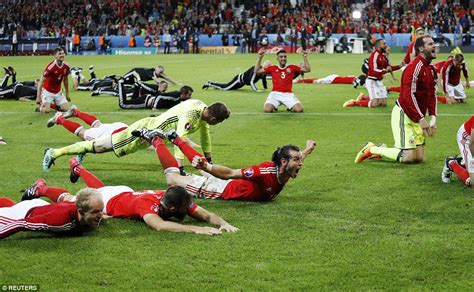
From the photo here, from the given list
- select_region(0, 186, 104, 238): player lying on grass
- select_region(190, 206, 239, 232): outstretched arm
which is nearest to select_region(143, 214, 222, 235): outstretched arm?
select_region(190, 206, 239, 232): outstretched arm

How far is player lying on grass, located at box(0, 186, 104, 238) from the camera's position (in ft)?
22.8

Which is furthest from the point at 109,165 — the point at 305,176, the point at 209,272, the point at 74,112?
the point at 209,272

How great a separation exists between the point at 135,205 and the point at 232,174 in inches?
49.4

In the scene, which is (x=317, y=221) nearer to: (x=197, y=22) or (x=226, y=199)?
(x=226, y=199)

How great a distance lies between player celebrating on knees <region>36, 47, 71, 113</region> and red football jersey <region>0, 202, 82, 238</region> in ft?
39.6

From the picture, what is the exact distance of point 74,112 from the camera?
12977mm

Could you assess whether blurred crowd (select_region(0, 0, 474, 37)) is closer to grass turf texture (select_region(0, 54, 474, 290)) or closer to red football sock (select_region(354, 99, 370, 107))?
red football sock (select_region(354, 99, 370, 107))

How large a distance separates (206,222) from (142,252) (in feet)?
3.88

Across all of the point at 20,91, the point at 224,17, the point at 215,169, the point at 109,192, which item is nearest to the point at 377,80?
the point at 20,91

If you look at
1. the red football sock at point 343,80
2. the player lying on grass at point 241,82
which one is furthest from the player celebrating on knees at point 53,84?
the red football sock at point 343,80

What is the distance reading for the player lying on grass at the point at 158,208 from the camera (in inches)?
289

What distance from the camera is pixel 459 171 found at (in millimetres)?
9797

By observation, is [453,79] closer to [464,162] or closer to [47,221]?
[464,162]

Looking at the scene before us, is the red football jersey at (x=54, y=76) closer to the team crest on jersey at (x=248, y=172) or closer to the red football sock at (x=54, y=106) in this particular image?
the red football sock at (x=54, y=106)
